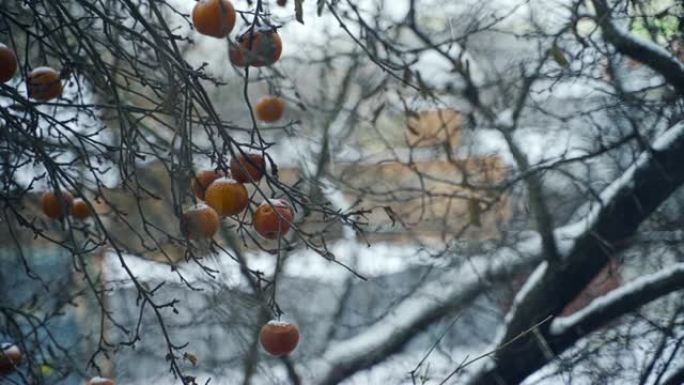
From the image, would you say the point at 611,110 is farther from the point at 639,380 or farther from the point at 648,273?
the point at 639,380

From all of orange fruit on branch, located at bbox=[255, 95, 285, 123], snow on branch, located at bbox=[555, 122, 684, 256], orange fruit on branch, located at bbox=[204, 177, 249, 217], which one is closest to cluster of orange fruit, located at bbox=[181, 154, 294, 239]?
orange fruit on branch, located at bbox=[204, 177, 249, 217]

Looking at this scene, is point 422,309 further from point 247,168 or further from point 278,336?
point 247,168

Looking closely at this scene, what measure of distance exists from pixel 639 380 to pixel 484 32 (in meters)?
1.11

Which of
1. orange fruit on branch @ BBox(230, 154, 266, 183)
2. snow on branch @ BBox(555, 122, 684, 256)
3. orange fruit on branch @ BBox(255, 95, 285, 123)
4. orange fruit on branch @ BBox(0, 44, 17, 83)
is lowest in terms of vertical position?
orange fruit on branch @ BBox(230, 154, 266, 183)

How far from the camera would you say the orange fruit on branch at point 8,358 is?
5.76 feet

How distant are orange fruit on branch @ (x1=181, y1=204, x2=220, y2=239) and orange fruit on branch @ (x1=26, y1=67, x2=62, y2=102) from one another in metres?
0.44

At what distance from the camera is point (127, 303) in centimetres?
319

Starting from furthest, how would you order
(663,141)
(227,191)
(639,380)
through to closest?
(663,141) < (639,380) < (227,191)

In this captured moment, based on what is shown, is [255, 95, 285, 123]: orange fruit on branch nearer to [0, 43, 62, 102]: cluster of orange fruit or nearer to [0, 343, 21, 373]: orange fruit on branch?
[0, 43, 62, 102]: cluster of orange fruit

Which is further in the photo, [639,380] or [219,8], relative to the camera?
[639,380]

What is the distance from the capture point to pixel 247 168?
1289 mm

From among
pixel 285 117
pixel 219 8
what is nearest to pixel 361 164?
pixel 285 117

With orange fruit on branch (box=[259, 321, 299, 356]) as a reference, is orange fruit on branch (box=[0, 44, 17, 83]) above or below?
above

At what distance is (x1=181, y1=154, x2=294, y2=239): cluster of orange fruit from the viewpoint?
4.09 feet
